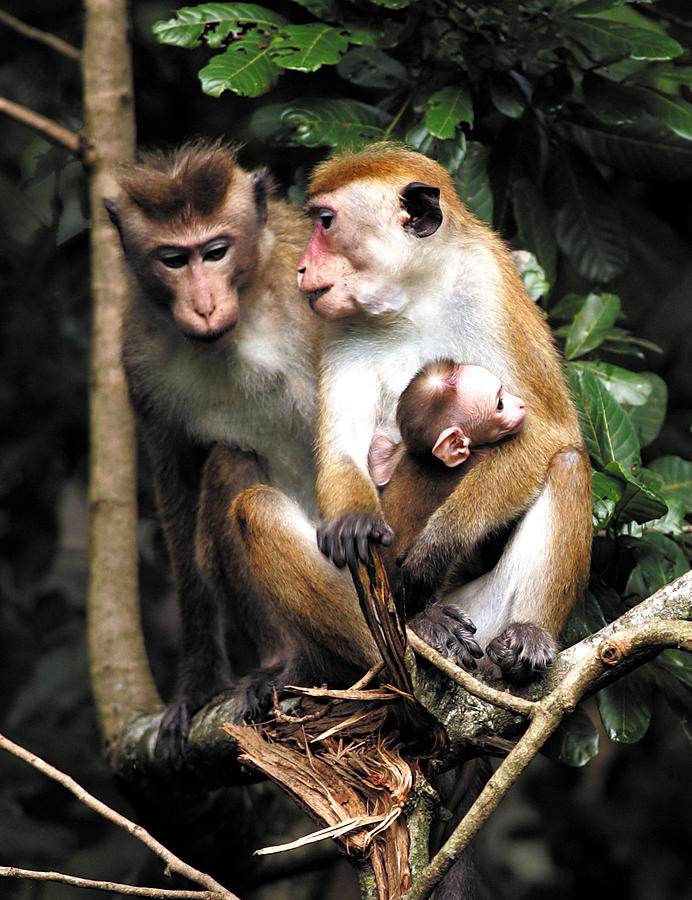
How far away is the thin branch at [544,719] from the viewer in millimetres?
2166

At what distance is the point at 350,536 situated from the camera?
9.50ft

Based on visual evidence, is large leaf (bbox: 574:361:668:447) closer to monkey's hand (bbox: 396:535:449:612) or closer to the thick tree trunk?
monkey's hand (bbox: 396:535:449:612)

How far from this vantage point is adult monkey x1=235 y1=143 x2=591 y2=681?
3.00m

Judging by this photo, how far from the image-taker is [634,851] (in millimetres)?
5465

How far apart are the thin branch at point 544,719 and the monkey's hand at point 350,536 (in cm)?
66

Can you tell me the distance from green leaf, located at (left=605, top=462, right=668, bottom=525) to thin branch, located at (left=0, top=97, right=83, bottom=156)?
9.93 ft

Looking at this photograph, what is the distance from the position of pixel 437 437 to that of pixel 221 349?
0.98 m

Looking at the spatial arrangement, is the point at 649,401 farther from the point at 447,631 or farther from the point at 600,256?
the point at 447,631

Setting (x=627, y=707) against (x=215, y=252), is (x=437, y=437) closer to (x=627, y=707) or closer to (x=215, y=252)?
(x=627, y=707)

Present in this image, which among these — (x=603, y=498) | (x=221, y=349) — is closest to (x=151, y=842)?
(x=603, y=498)

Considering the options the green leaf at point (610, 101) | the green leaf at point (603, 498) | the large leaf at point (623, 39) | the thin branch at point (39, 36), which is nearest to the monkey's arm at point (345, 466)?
the green leaf at point (603, 498)

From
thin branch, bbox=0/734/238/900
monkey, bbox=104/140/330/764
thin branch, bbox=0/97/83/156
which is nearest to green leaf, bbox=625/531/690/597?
monkey, bbox=104/140/330/764

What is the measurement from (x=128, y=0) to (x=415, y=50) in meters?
1.99

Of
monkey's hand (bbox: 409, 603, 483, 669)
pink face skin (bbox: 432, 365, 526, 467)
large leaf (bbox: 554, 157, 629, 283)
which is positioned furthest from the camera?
large leaf (bbox: 554, 157, 629, 283)
